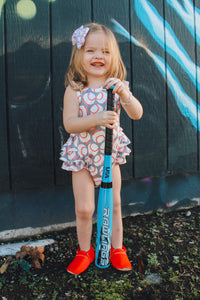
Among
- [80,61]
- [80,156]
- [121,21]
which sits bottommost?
[80,156]

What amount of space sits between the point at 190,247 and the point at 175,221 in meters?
0.43

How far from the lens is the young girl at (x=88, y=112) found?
1.51 meters

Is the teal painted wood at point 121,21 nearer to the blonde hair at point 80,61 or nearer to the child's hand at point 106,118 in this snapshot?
the blonde hair at point 80,61

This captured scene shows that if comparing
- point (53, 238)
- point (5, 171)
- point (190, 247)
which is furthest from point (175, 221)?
point (5, 171)

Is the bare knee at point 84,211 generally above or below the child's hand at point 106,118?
below

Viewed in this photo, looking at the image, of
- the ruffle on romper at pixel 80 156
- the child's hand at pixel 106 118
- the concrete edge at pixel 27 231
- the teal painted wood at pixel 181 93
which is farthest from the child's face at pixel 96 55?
the concrete edge at pixel 27 231

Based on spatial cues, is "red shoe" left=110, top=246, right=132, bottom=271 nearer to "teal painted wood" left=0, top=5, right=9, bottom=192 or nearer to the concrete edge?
the concrete edge

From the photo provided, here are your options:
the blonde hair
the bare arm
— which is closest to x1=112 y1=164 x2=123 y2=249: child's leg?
the bare arm

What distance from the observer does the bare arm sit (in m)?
1.41

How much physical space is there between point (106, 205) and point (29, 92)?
945 millimetres

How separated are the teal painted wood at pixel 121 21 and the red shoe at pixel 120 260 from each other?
700mm

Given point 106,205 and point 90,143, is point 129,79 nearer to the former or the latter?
point 90,143

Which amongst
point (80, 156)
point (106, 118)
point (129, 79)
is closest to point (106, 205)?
point (80, 156)

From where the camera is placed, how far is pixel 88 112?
5.09ft
